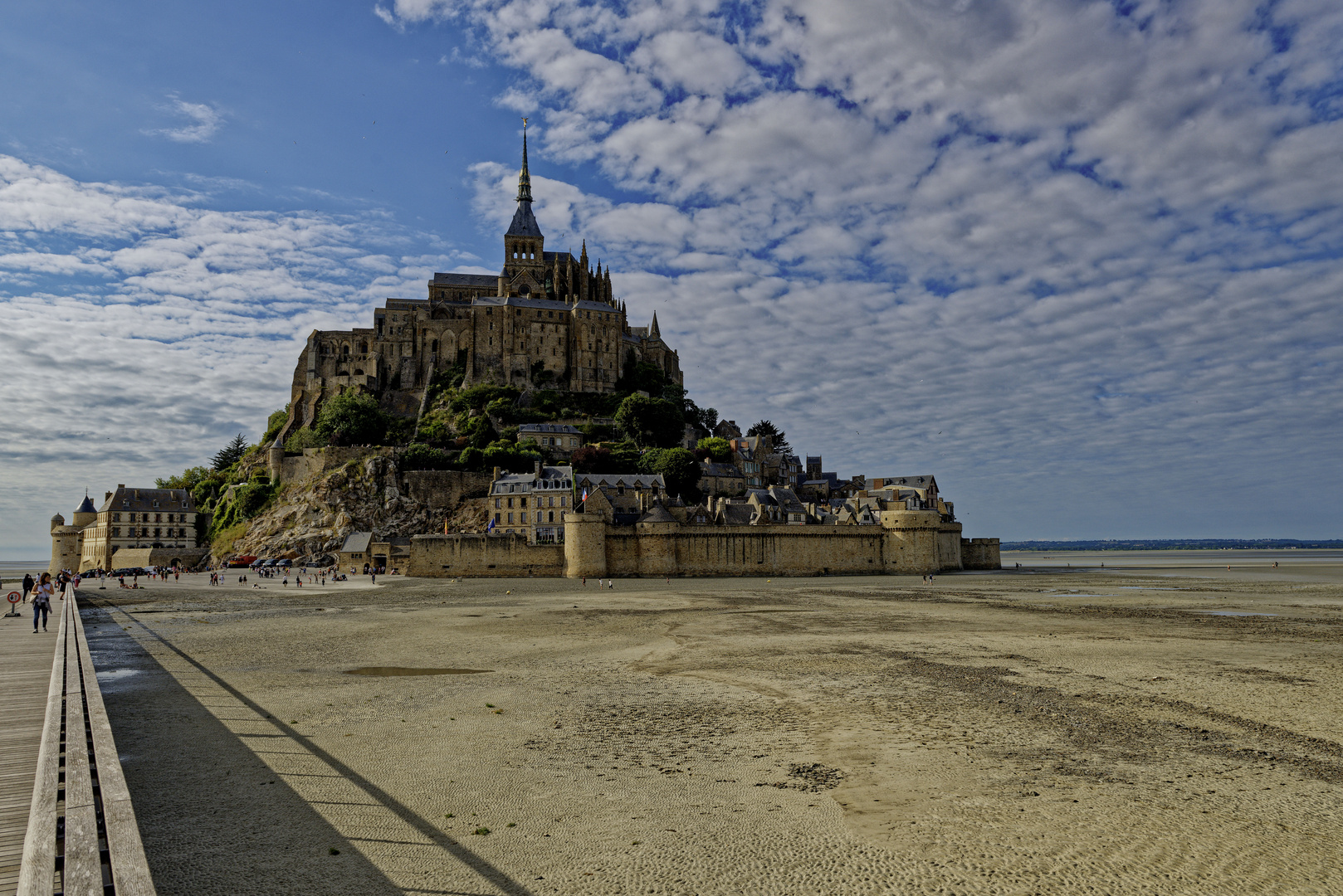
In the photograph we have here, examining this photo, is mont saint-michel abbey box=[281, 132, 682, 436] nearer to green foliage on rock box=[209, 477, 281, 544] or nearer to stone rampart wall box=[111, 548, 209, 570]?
green foliage on rock box=[209, 477, 281, 544]

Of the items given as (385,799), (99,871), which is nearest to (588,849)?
(385,799)

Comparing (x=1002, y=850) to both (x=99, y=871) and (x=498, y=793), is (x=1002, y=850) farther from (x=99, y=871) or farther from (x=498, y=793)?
(x=99, y=871)

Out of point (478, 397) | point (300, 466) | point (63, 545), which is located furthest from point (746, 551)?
point (63, 545)

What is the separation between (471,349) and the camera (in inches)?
3125

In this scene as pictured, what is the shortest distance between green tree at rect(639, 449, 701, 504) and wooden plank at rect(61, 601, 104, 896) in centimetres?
5379

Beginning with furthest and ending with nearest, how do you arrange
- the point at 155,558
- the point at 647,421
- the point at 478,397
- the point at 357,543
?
the point at 478,397, the point at 647,421, the point at 155,558, the point at 357,543

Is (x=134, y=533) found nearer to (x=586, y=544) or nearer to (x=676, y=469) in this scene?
(x=586, y=544)

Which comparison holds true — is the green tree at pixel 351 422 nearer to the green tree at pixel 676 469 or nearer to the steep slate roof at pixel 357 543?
the steep slate roof at pixel 357 543

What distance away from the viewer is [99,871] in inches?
160

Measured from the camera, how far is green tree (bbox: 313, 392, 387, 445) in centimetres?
6556

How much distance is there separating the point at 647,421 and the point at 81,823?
64545 mm

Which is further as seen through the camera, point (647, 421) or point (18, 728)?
point (647, 421)

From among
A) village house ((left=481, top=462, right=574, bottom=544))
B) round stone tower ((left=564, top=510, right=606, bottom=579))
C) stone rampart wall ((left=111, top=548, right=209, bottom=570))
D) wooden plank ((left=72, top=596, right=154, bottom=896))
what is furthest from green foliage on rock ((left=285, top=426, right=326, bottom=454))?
wooden plank ((left=72, top=596, right=154, bottom=896))

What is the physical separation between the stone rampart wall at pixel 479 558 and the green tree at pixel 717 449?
77.1ft
